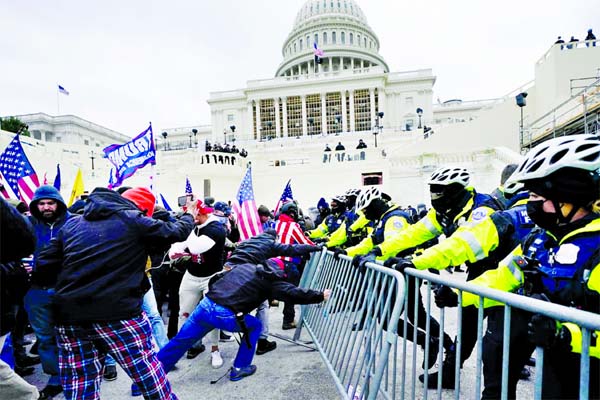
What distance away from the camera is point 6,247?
207 centimetres

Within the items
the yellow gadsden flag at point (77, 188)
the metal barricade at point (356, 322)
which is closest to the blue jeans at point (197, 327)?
the metal barricade at point (356, 322)

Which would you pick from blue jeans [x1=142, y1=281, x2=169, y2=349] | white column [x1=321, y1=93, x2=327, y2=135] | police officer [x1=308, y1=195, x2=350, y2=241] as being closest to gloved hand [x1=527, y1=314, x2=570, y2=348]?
blue jeans [x1=142, y1=281, x2=169, y2=349]

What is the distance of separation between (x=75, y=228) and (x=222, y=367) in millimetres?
2378

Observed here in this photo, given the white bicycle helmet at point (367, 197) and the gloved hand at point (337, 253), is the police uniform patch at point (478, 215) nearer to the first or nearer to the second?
the gloved hand at point (337, 253)

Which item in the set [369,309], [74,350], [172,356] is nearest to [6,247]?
[74,350]

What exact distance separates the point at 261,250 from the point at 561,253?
280 cm

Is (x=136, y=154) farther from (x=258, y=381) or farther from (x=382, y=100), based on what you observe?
(x=382, y=100)

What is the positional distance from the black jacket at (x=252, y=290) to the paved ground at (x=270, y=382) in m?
0.79

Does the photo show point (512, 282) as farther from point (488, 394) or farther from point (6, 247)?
point (6, 247)

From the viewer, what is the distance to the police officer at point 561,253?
1.52 metres

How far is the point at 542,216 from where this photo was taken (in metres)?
1.90

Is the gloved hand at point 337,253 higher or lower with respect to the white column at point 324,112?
lower

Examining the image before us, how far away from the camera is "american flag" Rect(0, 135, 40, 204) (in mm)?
5988

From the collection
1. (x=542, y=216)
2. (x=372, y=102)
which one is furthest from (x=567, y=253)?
(x=372, y=102)
